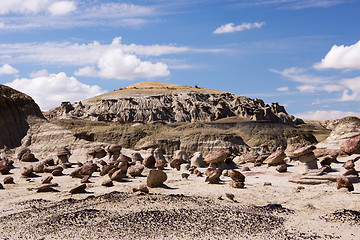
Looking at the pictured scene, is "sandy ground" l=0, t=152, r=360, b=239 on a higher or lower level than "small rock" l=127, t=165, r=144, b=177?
lower

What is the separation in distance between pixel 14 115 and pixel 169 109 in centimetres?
7049

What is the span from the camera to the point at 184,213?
36.9 feet

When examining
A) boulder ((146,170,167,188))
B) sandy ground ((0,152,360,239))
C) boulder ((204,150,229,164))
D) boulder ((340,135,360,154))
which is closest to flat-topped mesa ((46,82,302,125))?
boulder ((340,135,360,154))

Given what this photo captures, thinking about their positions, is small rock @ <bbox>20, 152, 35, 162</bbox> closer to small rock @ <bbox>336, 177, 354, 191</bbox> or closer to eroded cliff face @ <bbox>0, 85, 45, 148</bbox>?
eroded cliff face @ <bbox>0, 85, 45, 148</bbox>

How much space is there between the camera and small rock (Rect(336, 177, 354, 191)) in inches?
549

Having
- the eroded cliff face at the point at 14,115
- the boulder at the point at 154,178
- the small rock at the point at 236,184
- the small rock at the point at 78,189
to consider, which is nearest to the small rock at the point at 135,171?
the boulder at the point at 154,178

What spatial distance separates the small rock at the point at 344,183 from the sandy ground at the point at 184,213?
0.23 metres

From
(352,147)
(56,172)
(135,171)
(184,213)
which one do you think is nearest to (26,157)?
(56,172)

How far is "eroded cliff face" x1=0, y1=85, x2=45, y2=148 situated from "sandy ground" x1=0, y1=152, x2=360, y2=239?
18748 mm

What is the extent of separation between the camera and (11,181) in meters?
18.5

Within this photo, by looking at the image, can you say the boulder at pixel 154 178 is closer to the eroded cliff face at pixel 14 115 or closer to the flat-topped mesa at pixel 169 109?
the eroded cliff face at pixel 14 115

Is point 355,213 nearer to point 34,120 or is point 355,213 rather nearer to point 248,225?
point 248,225

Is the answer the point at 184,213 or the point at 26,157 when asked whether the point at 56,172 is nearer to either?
the point at 26,157

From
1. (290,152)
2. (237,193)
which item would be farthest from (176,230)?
(290,152)
